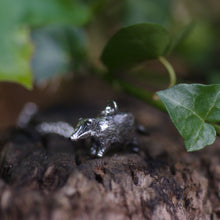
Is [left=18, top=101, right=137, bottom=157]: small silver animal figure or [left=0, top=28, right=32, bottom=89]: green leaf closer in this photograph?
[left=18, top=101, right=137, bottom=157]: small silver animal figure

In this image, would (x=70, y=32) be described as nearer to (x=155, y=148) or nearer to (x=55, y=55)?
(x=55, y=55)

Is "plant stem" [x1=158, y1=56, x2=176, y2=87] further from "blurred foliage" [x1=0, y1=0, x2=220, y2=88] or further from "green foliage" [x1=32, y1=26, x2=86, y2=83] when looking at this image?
"green foliage" [x1=32, y1=26, x2=86, y2=83]

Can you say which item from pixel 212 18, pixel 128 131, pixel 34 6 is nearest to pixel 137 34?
pixel 128 131

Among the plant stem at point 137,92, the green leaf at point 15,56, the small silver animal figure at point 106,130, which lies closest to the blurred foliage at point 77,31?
the green leaf at point 15,56


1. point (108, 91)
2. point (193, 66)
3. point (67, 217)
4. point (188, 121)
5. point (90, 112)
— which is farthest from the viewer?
point (193, 66)

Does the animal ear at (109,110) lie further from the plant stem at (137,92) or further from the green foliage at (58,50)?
the green foliage at (58,50)

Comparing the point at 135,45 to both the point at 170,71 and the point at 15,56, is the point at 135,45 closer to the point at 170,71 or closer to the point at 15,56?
the point at 170,71

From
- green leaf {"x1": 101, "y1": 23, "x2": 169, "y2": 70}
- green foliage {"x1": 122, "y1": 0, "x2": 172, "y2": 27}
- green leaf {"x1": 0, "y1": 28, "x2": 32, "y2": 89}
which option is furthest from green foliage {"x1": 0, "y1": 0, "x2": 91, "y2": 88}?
green foliage {"x1": 122, "y1": 0, "x2": 172, "y2": 27}
